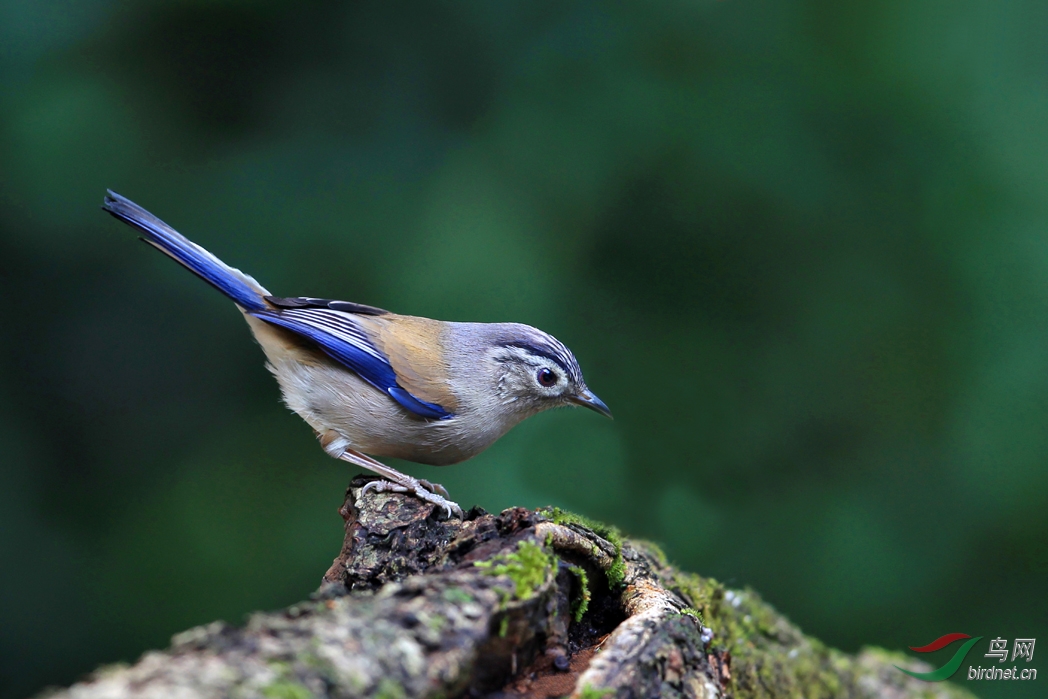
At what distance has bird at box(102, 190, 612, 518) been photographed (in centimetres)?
319

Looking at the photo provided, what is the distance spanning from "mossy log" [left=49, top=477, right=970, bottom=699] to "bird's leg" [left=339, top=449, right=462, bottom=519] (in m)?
0.06

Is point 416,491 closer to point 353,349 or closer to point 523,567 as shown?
point 353,349

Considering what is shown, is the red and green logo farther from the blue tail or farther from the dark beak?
the blue tail

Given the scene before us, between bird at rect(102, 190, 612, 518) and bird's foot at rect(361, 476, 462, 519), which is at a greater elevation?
bird at rect(102, 190, 612, 518)

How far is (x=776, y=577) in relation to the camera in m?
4.00

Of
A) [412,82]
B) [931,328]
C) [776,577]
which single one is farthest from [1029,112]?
[412,82]

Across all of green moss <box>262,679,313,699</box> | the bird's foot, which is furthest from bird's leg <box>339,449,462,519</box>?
green moss <box>262,679,313,699</box>

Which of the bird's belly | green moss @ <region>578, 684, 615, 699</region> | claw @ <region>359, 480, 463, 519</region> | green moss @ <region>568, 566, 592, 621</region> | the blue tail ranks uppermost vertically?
the blue tail

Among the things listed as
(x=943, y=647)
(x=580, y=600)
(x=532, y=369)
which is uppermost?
(x=532, y=369)

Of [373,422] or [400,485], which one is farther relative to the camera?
[373,422]

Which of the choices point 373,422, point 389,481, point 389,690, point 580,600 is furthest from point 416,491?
point 389,690

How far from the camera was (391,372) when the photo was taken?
3197 millimetres

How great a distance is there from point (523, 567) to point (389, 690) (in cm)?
52

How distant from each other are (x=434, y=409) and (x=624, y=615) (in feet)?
4.02
